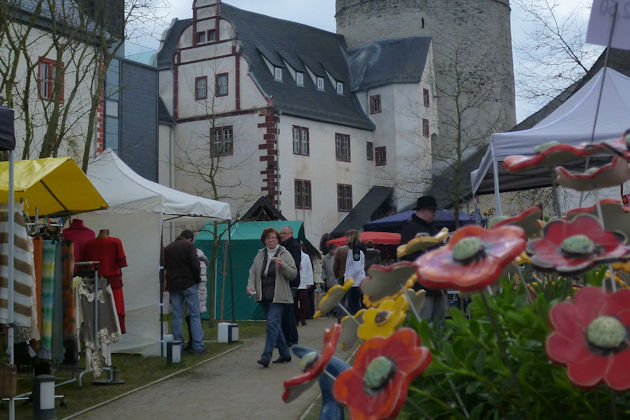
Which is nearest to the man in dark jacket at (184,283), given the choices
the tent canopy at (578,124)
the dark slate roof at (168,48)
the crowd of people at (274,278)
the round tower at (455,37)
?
the crowd of people at (274,278)

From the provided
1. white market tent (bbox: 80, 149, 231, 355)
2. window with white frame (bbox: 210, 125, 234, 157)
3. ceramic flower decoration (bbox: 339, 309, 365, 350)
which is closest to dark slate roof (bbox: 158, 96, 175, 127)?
window with white frame (bbox: 210, 125, 234, 157)

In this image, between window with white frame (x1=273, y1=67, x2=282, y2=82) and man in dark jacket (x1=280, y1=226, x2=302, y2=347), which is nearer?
man in dark jacket (x1=280, y1=226, x2=302, y2=347)

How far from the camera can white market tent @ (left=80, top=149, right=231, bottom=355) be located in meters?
12.9

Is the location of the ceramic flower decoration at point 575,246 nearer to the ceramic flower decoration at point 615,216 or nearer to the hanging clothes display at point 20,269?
the ceramic flower decoration at point 615,216

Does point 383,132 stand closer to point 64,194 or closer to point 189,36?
point 189,36

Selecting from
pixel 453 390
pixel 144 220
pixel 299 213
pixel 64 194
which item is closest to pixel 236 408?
pixel 64 194

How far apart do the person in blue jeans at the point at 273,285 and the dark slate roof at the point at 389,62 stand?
3361 cm

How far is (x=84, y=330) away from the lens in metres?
9.57

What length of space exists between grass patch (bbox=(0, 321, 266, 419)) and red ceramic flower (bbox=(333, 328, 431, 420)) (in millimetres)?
6743

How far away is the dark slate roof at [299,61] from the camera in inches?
1592

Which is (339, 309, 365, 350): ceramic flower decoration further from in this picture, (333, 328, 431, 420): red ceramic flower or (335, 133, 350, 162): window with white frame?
(335, 133, 350, 162): window with white frame

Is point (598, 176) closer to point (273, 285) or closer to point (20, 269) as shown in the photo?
point (20, 269)

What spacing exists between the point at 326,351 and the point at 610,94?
25.3 ft

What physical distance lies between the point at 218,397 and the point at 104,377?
199 cm
